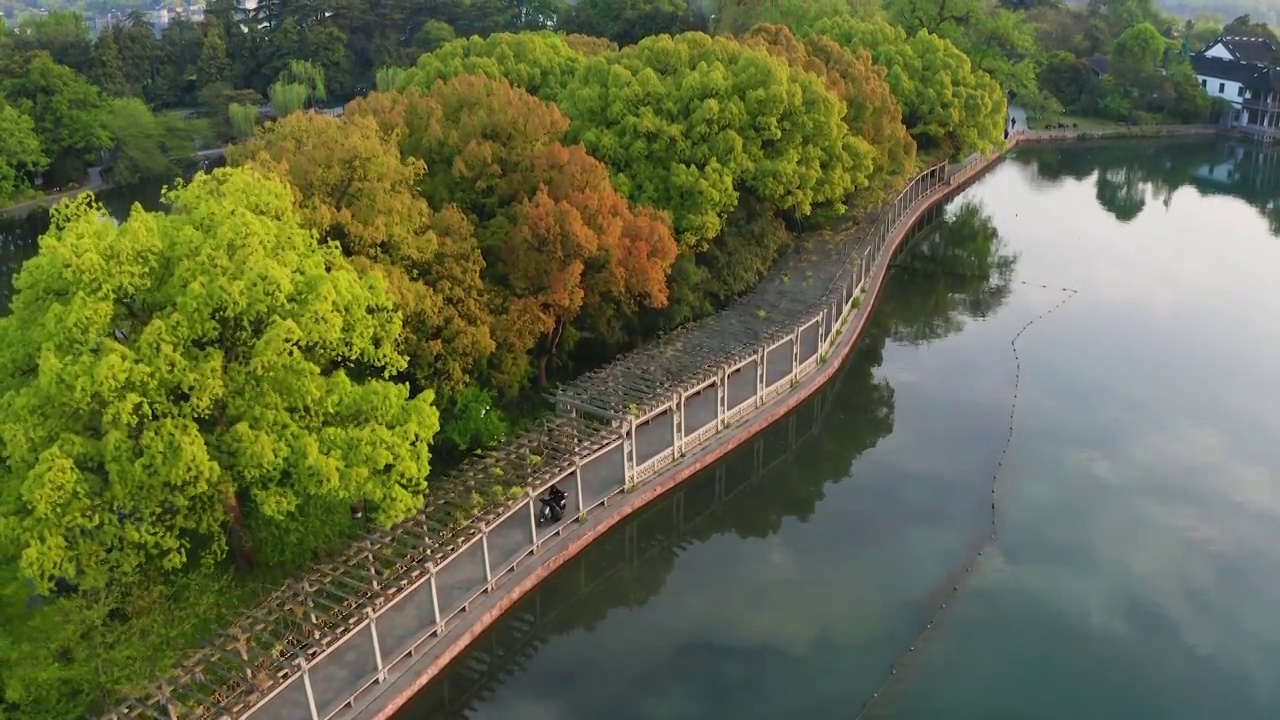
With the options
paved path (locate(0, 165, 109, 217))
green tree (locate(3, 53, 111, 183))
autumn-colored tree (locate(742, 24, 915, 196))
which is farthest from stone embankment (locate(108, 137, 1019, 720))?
green tree (locate(3, 53, 111, 183))

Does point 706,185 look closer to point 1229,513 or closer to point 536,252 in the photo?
point 536,252

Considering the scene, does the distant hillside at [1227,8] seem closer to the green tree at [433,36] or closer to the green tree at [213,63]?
the green tree at [433,36]

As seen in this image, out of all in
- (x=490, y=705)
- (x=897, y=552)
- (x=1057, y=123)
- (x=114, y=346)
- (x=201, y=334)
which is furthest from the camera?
(x=1057, y=123)

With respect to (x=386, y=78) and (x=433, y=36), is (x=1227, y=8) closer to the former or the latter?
(x=433, y=36)

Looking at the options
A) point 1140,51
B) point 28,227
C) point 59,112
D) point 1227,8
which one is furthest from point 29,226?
point 1227,8

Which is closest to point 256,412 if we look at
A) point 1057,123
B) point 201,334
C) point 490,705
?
point 201,334

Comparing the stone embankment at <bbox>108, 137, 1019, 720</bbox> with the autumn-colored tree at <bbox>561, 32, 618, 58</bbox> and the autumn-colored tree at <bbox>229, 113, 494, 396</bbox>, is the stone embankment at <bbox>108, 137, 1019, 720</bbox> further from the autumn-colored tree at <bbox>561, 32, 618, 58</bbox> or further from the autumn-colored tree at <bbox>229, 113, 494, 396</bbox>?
the autumn-colored tree at <bbox>561, 32, 618, 58</bbox>

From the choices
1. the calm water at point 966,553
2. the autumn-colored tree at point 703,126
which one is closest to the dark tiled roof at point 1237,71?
the calm water at point 966,553
